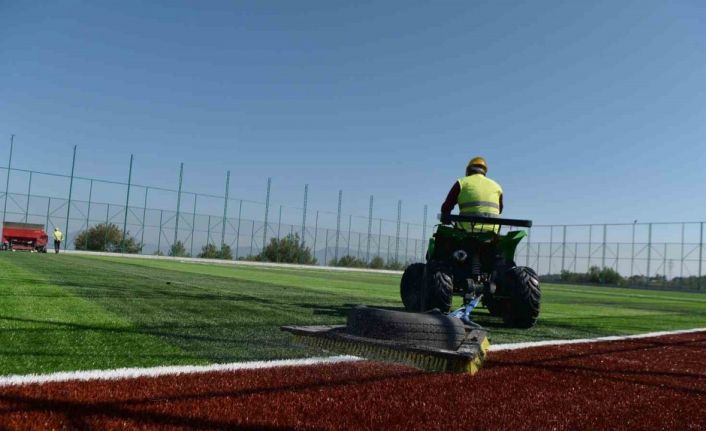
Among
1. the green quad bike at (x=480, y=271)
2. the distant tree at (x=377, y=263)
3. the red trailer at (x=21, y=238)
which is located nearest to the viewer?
the green quad bike at (x=480, y=271)

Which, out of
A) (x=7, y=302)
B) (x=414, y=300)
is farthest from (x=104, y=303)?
(x=414, y=300)

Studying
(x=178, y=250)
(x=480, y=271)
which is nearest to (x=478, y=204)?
(x=480, y=271)

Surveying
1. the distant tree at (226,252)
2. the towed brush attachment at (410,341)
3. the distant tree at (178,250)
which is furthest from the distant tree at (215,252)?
the towed brush attachment at (410,341)

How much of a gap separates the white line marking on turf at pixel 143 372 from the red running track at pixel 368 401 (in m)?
0.10

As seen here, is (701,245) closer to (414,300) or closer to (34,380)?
(414,300)

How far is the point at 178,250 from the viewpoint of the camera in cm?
4672

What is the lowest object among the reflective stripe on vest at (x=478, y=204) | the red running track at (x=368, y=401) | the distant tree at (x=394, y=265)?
the distant tree at (x=394, y=265)

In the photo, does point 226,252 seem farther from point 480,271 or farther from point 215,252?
point 480,271

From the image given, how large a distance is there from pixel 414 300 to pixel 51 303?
13.7 ft

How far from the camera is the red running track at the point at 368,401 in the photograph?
7.88 feet

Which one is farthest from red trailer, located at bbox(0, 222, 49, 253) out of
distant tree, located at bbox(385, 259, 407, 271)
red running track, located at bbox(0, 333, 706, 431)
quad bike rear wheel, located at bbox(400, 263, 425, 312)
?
red running track, located at bbox(0, 333, 706, 431)

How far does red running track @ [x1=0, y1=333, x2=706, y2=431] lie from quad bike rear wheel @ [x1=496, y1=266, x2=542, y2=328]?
2.20m

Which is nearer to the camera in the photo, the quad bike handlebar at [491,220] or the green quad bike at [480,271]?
the quad bike handlebar at [491,220]

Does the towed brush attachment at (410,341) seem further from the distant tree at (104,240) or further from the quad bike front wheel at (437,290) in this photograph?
the distant tree at (104,240)
